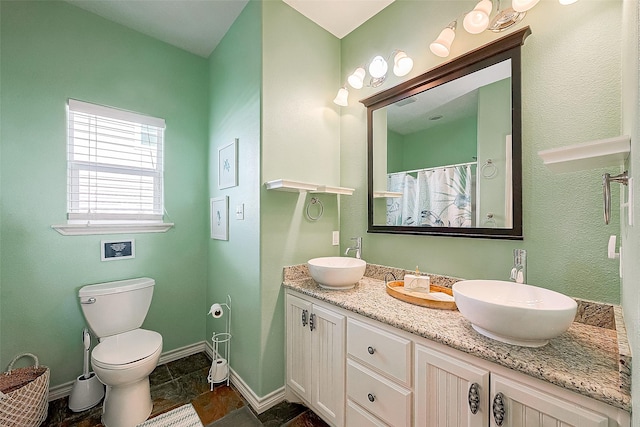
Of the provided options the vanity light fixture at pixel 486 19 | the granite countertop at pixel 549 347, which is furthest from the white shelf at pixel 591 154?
the vanity light fixture at pixel 486 19

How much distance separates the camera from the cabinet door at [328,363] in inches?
53.7

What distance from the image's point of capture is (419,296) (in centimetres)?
132

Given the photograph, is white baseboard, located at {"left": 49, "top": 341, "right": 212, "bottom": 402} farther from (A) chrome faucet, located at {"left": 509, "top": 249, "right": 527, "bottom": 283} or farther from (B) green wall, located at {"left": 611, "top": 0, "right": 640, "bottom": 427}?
(B) green wall, located at {"left": 611, "top": 0, "right": 640, "bottom": 427}

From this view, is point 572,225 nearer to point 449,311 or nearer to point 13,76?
point 449,311

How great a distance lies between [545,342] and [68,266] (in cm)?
273

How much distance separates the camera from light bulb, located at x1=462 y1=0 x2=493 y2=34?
4.20 feet

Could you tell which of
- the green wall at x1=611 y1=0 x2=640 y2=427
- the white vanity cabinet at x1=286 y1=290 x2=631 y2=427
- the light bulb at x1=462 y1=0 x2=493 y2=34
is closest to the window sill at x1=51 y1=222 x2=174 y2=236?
the white vanity cabinet at x1=286 y1=290 x2=631 y2=427

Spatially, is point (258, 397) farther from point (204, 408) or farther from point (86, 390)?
point (86, 390)

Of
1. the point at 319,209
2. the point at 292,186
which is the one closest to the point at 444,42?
the point at 292,186

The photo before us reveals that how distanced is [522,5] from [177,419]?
2.93 metres

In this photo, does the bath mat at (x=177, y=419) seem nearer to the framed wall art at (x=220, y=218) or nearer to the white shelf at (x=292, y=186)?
the framed wall art at (x=220, y=218)

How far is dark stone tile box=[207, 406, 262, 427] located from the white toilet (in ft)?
1.61

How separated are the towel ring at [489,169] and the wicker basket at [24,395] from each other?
9.13ft

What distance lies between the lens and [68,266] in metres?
1.83
